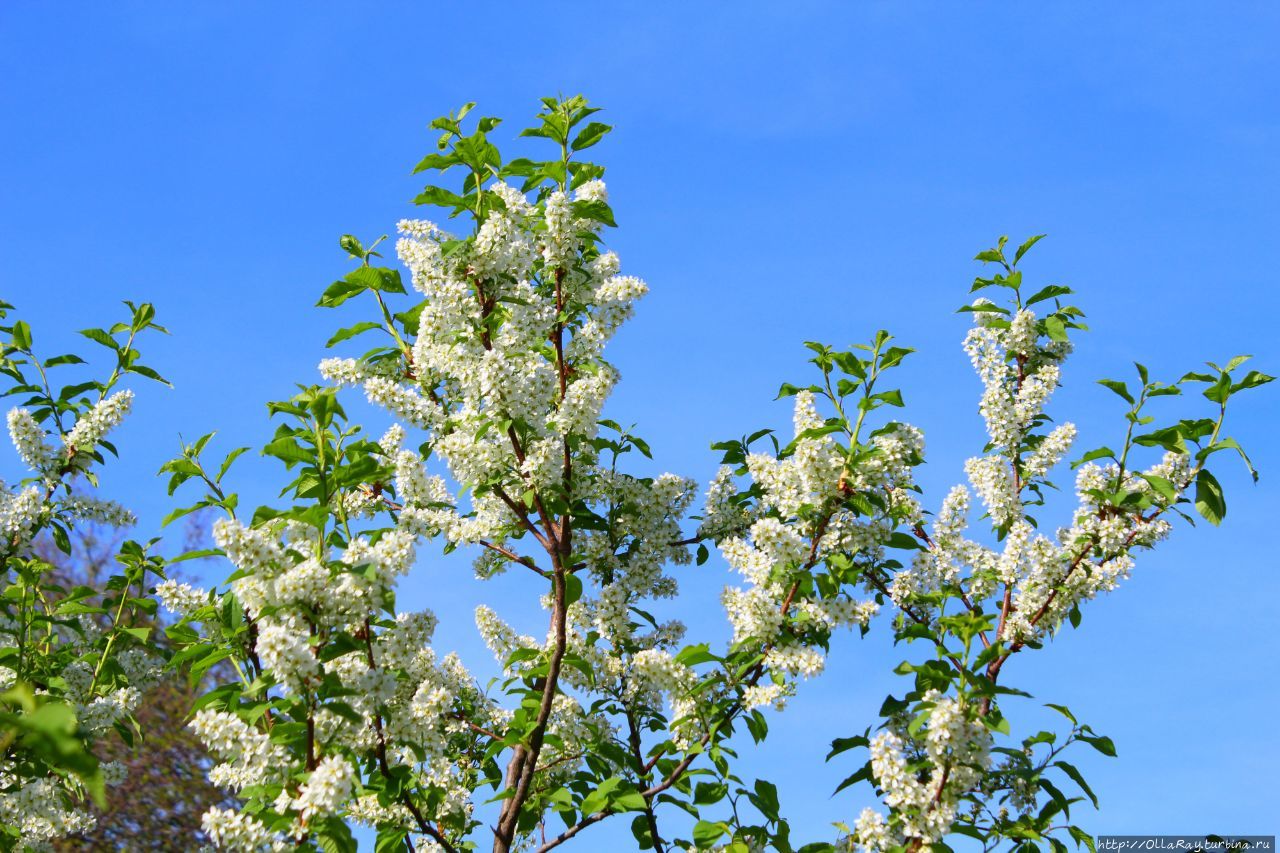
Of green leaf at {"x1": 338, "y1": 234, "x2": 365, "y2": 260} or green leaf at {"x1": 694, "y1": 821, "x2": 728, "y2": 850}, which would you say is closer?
green leaf at {"x1": 694, "y1": 821, "x2": 728, "y2": 850}

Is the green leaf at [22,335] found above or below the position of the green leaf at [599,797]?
above

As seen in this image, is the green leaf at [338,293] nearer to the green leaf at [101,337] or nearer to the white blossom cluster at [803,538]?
the green leaf at [101,337]

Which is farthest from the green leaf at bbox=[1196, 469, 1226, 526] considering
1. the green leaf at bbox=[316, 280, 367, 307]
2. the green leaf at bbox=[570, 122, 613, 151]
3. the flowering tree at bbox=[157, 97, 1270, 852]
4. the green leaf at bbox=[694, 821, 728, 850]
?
the green leaf at bbox=[316, 280, 367, 307]

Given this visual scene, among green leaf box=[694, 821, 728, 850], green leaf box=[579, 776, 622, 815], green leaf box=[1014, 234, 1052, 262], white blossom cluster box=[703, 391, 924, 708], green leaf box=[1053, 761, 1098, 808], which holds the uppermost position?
green leaf box=[1014, 234, 1052, 262]

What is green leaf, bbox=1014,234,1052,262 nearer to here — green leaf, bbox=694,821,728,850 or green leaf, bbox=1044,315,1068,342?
green leaf, bbox=1044,315,1068,342

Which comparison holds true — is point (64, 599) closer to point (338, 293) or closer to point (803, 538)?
point (338, 293)

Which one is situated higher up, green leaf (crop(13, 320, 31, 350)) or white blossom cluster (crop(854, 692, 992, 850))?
green leaf (crop(13, 320, 31, 350))

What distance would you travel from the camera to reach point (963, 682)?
5.48 m

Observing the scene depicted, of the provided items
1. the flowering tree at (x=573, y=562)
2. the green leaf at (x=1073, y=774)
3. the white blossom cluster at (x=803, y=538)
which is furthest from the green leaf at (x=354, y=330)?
the green leaf at (x=1073, y=774)

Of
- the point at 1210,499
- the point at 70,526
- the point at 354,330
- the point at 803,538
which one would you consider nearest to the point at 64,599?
the point at 70,526

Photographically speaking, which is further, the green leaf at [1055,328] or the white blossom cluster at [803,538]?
the green leaf at [1055,328]

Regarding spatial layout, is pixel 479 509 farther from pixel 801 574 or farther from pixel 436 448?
pixel 801 574

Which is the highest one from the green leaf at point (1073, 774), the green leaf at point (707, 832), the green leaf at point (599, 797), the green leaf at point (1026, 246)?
the green leaf at point (1026, 246)

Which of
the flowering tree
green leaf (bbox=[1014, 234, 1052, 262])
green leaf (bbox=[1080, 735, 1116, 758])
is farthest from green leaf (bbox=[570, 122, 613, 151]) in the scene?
green leaf (bbox=[1080, 735, 1116, 758])
